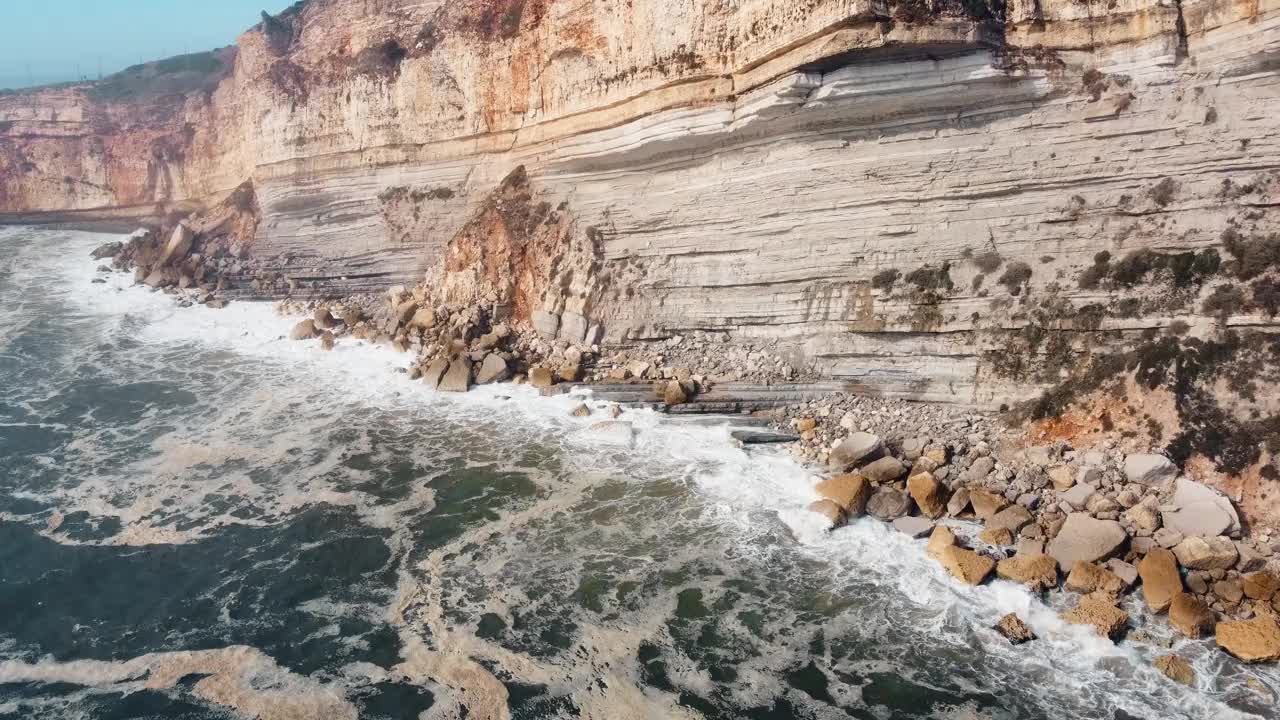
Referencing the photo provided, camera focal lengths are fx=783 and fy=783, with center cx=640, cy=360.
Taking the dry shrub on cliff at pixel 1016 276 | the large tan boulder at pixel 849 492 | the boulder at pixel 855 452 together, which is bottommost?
the large tan boulder at pixel 849 492

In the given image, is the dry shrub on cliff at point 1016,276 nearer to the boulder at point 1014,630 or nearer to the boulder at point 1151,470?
the boulder at point 1151,470

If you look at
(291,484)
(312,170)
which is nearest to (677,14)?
(291,484)

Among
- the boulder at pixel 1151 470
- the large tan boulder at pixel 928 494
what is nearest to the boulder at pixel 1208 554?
the boulder at pixel 1151 470

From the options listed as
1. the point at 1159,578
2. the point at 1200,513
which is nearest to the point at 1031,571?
the point at 1159,578

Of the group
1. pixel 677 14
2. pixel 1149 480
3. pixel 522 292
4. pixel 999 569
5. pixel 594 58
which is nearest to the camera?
pixel 999 569

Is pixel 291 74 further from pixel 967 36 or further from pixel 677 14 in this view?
pixel 967 36

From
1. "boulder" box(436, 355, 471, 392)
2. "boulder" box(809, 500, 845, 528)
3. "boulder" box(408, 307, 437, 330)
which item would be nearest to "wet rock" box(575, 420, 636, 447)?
"boulder" box(436, 355, 471, 392)

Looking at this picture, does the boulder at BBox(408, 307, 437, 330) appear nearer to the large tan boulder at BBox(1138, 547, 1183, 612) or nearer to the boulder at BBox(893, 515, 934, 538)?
the boulder at BBox(893, 515, 934, 538)
